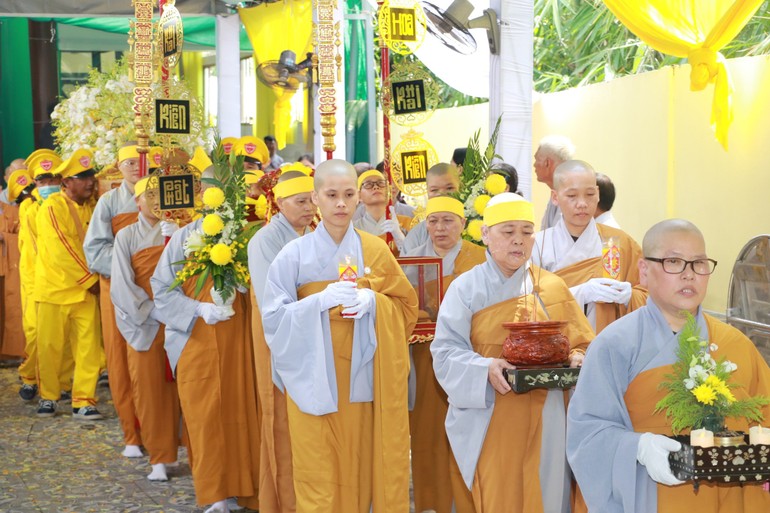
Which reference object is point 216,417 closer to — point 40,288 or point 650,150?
point 40,288

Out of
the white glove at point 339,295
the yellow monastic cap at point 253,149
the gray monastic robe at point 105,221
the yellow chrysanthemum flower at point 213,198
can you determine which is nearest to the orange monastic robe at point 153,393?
the gray monastic robe at point 105,221

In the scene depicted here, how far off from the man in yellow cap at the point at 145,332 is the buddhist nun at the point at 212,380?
74 cm

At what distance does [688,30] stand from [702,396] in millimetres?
3918

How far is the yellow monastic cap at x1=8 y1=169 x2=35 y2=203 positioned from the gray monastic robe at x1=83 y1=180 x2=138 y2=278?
10.4 feet

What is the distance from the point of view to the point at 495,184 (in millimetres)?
5895

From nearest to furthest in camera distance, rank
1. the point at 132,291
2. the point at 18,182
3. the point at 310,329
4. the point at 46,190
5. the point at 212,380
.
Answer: the point at 310,329 < the point at 212,380 < the point at 132,291 < the point at 46,190 < the point at 18,182

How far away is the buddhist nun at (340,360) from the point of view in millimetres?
4770

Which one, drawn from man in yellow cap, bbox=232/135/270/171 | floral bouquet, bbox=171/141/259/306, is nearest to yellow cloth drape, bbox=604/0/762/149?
floral bouquet, bbox=171/141/259/306

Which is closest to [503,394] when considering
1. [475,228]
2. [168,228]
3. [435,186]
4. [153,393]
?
[475,228]

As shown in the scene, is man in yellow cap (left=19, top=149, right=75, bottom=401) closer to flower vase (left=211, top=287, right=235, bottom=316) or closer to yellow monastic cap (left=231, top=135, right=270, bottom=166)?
yellow monastic cap (left=231, top=135, right=270, bottom=166)

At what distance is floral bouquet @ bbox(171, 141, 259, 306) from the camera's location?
583 cm

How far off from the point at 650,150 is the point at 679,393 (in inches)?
210

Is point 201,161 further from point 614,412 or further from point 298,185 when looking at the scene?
point 614,412

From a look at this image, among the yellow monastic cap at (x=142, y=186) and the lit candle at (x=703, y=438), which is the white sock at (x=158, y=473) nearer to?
the yellow monastic cap at (x=142, y=186)
